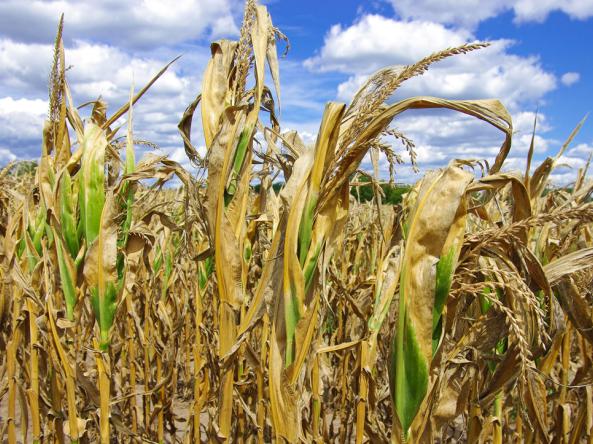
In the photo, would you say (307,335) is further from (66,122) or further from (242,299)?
(66,122)

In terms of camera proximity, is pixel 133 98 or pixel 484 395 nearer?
pixel 484 395

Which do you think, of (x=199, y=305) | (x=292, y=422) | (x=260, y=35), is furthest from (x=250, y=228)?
(x=292, y=422)

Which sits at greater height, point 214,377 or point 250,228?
point 250,228

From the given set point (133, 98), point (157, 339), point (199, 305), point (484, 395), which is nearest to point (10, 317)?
point (157, 339)

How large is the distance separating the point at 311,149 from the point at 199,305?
1.69 metres

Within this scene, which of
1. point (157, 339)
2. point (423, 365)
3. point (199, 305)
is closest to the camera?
point (423, 365)

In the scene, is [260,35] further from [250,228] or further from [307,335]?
[307,335]

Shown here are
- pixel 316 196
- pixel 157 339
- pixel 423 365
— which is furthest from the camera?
pixel 157 339

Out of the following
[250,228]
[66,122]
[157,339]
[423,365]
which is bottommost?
[157,339]

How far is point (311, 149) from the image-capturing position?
65.2 inches

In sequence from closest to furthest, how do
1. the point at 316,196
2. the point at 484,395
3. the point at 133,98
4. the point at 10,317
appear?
the point at 316,196
the point at 484,395
the point at 133,98
the point at 10,317

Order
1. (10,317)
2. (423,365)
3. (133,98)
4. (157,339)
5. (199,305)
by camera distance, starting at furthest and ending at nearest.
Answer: (157,339), (10,317), (199,305), (133,98), (423,365)

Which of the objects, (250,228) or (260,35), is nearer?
(260,35)

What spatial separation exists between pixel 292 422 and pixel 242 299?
47 centimetres
